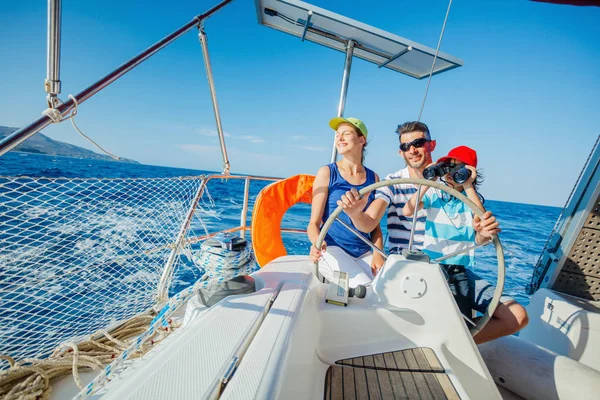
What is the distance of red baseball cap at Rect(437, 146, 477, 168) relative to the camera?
4.47ft

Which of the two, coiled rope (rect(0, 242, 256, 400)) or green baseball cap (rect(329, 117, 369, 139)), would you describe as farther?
green baseball cap (rect(329, 117, 369, 139))

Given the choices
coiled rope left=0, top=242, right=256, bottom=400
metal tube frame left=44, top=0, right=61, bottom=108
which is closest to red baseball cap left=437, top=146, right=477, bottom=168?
coiled rope left=0, top=242, right=256, bottom=400

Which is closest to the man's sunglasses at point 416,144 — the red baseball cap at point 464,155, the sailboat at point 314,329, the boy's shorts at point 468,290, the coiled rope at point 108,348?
the red baseball cap at point 464,155

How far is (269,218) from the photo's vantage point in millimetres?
2062

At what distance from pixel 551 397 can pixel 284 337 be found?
53.7 inches

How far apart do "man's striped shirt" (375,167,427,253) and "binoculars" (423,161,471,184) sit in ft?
1.41

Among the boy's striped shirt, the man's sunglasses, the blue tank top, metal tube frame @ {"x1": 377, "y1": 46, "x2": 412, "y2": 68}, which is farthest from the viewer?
metal tube frame @ {"x1": 377, "y1": 46, "x2": 412, "y2": 68}

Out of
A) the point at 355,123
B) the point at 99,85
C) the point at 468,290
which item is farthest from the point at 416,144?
→ the point at 99,85

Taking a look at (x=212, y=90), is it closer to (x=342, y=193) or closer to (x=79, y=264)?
(x=342, y=193)

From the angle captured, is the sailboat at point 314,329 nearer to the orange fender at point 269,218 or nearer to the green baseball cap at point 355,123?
the orange fender at point 269,218

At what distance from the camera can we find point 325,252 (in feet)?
5.28

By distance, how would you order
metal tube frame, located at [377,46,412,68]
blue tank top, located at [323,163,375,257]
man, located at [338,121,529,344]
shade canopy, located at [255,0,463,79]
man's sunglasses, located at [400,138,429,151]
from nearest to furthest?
man, located at [338,121,529,344] < man's sunglasses, located at [400,138,429,151] < blue tank top, located at [323,163,375,257] < shade canopy, located at [255,0,463,79] < metal tube frame, located at [377,46,412,68]

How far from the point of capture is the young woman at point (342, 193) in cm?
164

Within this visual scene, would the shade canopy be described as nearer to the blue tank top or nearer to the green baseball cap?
the green baseball cap
